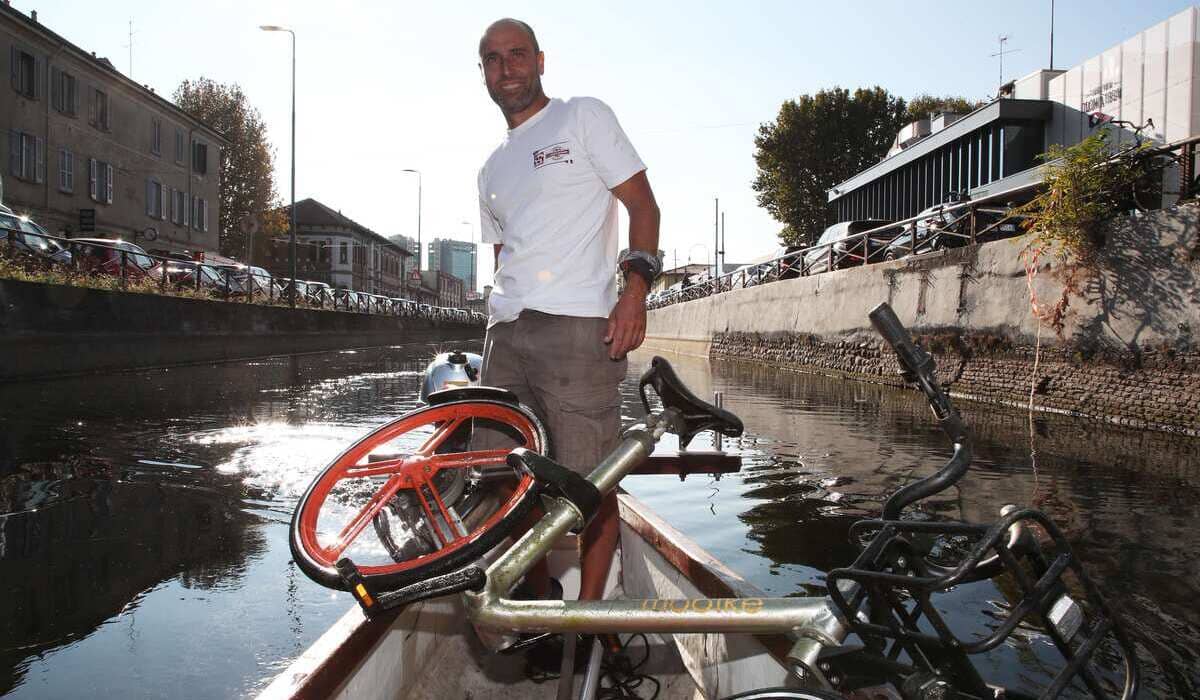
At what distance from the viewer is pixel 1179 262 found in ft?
33.7

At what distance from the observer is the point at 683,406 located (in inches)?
82.7

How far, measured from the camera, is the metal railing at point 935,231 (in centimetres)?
1067

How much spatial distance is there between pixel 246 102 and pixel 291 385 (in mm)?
49455

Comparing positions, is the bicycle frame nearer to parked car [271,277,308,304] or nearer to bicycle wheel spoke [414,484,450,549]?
bicycle wheel spoke [414,484,450,549]

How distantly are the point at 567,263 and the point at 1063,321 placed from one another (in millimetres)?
11715

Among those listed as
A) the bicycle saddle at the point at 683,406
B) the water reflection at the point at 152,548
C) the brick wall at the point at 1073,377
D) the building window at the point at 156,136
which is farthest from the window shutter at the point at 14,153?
the bicycle saddle at the point at 683,406

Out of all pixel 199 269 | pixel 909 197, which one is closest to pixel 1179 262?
pixel 199 269

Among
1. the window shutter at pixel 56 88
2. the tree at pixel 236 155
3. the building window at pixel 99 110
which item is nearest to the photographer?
the window shutter at pixel 56 88

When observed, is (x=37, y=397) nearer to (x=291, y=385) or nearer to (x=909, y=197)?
(x=291, y=385)

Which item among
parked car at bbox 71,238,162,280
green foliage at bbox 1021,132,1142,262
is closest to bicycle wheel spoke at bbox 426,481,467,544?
green foliage at bbox 1021,132,1142,262

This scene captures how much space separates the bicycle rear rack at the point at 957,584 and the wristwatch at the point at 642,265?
47.3 inches

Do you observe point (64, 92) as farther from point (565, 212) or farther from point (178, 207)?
point (565, 212)

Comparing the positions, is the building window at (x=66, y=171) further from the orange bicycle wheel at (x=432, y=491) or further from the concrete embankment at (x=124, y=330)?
the orange bicycle wheel at (x=432, y=491)

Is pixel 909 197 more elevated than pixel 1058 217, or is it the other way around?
pixel 909 197
